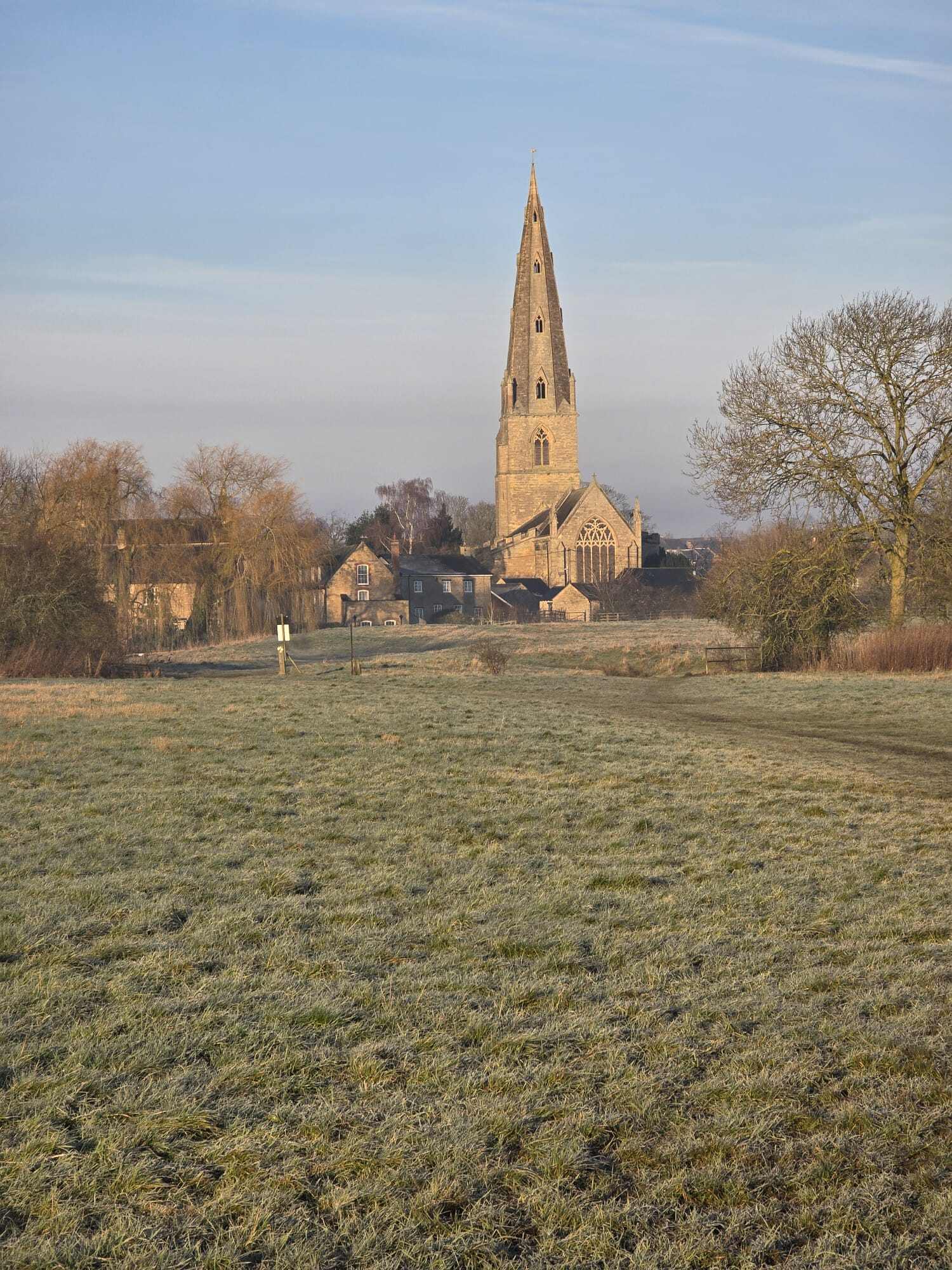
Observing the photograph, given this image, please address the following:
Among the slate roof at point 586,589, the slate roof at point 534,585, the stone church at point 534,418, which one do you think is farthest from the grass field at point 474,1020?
the stone church at point 534,418

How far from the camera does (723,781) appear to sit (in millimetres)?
12859

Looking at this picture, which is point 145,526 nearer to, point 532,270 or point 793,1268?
point 793,1268

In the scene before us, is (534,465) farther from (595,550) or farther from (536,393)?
(595,550)

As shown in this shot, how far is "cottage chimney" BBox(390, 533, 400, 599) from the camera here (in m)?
80.8

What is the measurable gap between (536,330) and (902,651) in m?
78.6

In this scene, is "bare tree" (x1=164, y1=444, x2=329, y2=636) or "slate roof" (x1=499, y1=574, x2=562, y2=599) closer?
"bare tree" (x1=164, y1=444, x2=329, y2=636)

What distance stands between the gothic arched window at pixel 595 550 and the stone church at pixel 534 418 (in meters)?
3.53

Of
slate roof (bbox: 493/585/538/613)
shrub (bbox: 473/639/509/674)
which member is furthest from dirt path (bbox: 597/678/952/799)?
slate roof (bbox: 493/585/538/613)

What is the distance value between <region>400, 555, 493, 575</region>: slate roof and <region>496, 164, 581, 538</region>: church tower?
1320 centimetres

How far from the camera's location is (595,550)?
3703 inches

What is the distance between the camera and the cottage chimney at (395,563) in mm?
80812

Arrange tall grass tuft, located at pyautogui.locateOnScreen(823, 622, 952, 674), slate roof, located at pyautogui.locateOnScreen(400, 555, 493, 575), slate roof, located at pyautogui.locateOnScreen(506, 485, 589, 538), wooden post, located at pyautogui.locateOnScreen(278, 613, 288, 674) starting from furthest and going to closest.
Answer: slate roof, located at pyautogui.locateOnScreen(506, 485, 589, 538), slate roof, located at pyautogui.locateOnScreen(400, 555, 493, 575), wooden post, located at pyautogui.locateOnScreen(278, 613, 288, 674), tall grass tuft, located at pyautogui.locateOnScreen(823, 622, 952, 674)

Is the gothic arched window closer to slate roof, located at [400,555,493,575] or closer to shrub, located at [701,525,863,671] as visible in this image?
slate roof, located at [400,555,493,575]

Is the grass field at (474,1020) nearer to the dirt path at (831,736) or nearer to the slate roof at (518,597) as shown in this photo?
the dirt path at (831,736)
